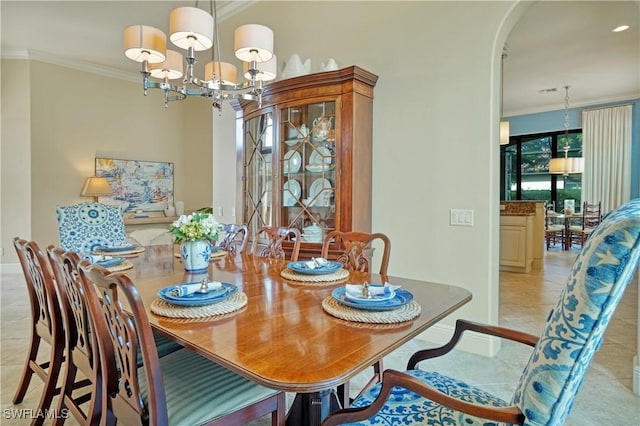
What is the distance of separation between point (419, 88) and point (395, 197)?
2.93 ft

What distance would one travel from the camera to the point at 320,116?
3068mm

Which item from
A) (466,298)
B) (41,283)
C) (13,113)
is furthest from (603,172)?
(13,113)

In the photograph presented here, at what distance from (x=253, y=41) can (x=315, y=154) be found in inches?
45.8

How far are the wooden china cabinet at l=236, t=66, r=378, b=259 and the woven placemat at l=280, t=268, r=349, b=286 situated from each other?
108 cm

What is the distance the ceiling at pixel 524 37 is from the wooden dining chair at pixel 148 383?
12.4 ft

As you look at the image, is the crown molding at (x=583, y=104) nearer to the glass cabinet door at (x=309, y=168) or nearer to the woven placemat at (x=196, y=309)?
the glass cabinet door at (x=309, y=168)

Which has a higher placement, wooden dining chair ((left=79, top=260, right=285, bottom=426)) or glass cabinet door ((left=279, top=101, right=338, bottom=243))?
glass cabinet door ((left=279, top=101, right=338, bottom=243))

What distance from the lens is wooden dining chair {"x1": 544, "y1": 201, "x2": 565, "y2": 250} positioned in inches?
307

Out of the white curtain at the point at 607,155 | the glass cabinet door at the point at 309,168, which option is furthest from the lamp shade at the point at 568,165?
the glass cabinet door at the point at 309,168

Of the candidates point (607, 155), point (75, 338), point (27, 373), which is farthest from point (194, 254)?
point (607, 155)

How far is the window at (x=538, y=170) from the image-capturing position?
8.16m

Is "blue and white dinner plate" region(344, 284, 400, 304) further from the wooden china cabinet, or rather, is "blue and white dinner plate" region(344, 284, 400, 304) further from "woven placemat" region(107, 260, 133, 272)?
the wooden china cabinet

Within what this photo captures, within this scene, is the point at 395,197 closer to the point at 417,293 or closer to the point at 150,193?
the point at 417,293

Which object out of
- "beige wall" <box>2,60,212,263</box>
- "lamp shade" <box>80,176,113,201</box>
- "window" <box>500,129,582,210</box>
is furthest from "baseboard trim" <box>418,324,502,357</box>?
"window" <box>500,129,582,210</box>
